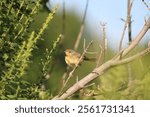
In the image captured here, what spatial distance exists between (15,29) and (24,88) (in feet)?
0.78

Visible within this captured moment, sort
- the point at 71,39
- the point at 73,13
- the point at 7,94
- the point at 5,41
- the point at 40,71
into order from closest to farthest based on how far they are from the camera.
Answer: the point at 7,94 → the point at 5,41 → the point at 40,71 → the point at 71,39 → the point at 73,13

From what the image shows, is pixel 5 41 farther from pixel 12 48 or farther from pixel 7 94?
pixel 7 94

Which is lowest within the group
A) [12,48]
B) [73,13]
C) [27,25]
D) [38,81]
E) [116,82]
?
[116,82]

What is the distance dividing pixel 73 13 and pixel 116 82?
56.4 feet

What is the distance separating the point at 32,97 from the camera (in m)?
1.03

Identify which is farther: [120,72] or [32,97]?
[32,97]

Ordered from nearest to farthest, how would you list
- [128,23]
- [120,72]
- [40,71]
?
[120,72]
[128,23]
[40,71]

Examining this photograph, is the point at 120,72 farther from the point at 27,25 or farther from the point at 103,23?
the point at 27,25

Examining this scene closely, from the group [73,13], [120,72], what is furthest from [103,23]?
[73,13]

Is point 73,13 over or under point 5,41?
over

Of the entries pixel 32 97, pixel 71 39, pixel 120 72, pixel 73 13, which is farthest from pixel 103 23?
pixel 73 13

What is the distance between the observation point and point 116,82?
1.36 feet

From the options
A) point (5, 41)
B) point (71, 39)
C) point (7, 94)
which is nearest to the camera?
point (7, 94)

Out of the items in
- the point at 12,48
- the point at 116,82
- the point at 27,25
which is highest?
the point at 27,25
